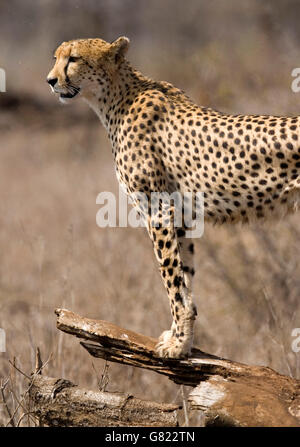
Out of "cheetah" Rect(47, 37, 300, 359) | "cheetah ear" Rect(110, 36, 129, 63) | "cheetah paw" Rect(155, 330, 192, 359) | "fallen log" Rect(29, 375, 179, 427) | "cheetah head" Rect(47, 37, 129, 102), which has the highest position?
"cheetah ear" Rect(110, 36, 129, 63)

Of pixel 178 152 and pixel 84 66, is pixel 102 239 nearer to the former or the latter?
pixel 84 66

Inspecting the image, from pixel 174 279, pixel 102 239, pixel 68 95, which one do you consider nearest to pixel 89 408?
pixel 174 279

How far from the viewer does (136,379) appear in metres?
5.60

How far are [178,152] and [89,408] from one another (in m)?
1.33

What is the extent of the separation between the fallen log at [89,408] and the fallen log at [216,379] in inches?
8.4

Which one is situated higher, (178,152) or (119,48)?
(119,48)

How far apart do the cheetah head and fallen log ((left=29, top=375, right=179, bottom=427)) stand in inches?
59.1

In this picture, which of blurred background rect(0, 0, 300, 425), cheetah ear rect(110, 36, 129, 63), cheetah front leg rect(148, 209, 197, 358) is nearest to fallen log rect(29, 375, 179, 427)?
blurred background rect(0, 0, 300, 425)

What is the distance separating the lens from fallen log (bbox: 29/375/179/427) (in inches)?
120

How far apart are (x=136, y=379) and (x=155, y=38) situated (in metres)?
12.4

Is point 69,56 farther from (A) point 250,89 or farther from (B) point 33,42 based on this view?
(B) point 33,42

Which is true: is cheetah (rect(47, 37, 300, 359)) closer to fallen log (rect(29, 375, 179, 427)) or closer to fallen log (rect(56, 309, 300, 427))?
fallen log (rect(56, 309, 300, 427))

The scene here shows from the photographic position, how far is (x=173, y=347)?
135 inches
